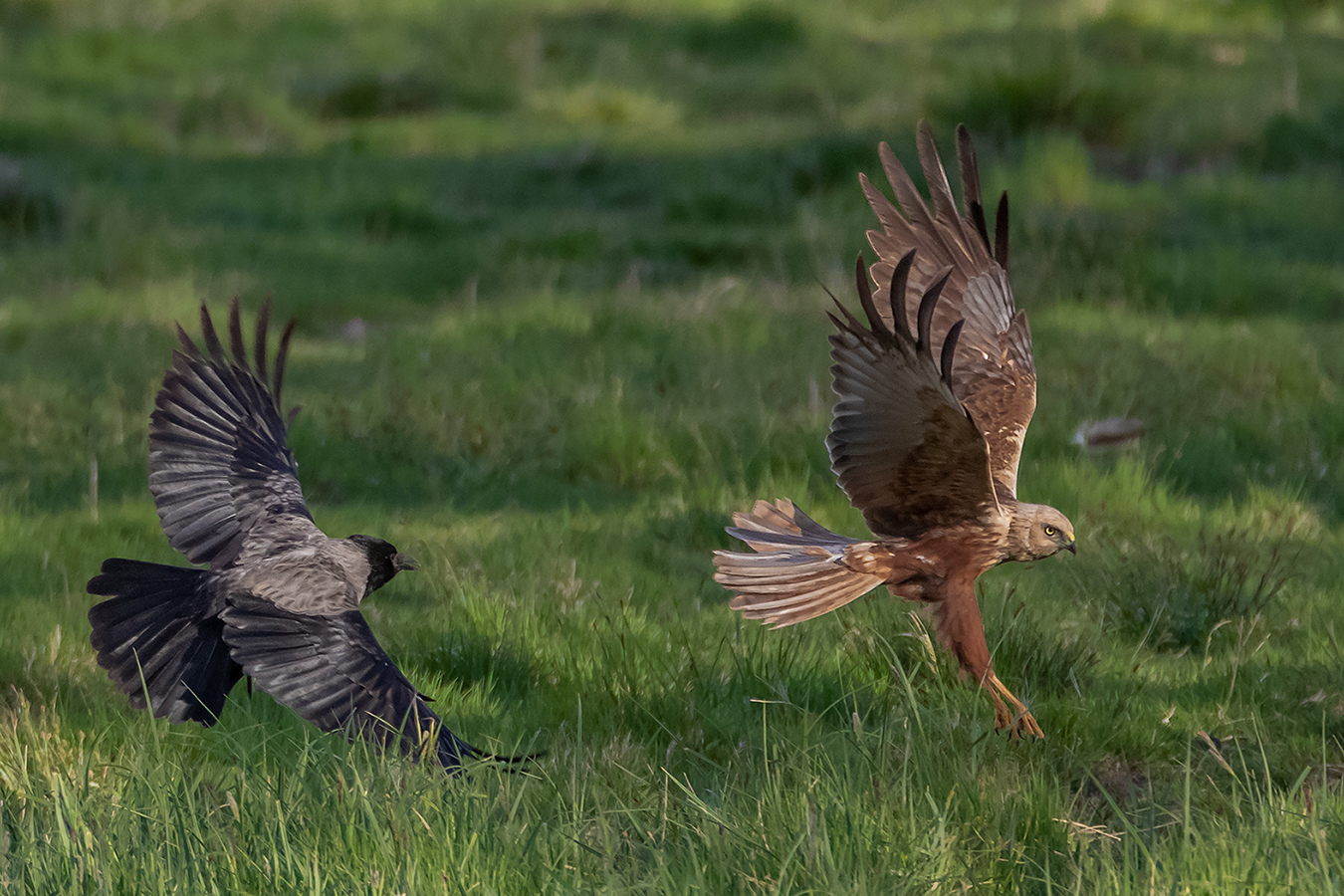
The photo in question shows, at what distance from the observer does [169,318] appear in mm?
8234

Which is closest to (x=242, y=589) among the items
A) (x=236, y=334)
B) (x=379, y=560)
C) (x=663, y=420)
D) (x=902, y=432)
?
(x=379, y=560)

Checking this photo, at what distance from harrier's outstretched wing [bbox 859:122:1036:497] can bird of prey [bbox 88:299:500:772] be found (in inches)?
62.2

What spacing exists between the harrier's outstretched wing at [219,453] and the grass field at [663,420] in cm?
46

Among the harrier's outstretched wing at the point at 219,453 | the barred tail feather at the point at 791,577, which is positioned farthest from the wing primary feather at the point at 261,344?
the barred tail feather at the point at 791,577

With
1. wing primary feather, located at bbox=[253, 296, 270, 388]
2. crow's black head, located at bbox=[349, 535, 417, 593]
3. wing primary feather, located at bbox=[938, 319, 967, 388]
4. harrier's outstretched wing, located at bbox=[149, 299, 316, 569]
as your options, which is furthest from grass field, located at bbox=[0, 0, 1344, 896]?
wing primary feather, located at bbox=[253, 296, 270, 388]

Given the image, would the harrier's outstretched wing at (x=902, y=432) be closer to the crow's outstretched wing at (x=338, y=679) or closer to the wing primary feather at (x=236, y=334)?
the crow's outstretched wing at (x=338, y=679)

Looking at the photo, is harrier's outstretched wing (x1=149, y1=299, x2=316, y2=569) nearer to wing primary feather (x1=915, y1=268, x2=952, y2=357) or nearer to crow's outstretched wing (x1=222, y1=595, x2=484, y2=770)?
crow's outstretched wing (x1=222, y1=595, x2=484, y2=770)

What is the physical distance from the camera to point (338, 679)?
124 inches

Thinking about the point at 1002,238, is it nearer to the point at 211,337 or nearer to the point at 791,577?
the point at 791,577

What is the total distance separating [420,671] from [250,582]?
25.7 inches

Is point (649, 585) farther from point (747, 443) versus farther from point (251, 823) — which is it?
point (251, 823)

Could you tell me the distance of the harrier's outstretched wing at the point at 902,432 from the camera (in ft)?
10.7

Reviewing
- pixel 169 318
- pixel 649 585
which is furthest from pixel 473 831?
pixel 169 318

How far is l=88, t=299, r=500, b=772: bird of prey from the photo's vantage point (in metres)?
3.13
